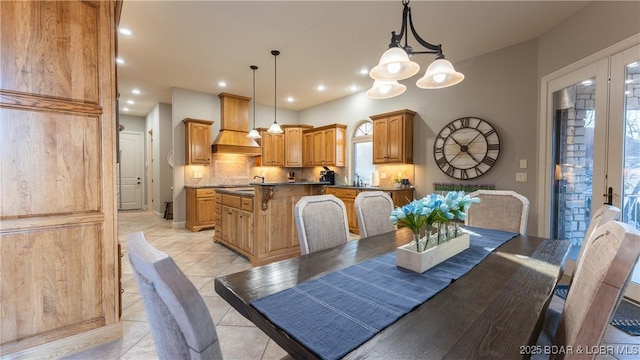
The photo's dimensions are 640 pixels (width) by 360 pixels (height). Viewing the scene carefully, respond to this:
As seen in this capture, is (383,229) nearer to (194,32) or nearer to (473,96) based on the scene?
(473,96)

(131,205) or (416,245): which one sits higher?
(416,245)

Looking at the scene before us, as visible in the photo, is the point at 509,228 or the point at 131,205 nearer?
the point at 509,228

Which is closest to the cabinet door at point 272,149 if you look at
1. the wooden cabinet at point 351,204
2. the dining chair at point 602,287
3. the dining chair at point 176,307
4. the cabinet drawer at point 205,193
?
the cabinet drawer at point 205,193

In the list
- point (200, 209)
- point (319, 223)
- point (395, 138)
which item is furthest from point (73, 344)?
point (395, 138)

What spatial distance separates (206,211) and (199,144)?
56.5 inches

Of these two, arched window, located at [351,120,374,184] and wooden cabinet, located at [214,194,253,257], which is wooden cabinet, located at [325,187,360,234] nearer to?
arched window, located at [351,120,374,184]

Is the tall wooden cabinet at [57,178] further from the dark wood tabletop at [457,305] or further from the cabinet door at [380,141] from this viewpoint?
the cabinet door at [380,141]

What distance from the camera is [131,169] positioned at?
334 inches

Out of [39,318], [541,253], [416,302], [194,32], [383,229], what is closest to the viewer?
[416,302]

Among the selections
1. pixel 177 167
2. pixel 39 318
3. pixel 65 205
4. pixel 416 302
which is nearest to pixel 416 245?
pixel 416 302

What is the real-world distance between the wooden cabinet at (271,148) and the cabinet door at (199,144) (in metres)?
1.27

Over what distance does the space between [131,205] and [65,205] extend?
792 cm

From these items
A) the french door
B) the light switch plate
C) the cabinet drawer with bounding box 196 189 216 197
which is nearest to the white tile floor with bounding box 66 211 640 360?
the french door

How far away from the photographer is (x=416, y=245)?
4.37ft
